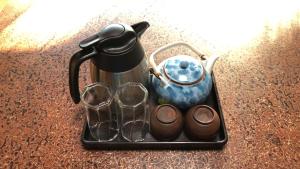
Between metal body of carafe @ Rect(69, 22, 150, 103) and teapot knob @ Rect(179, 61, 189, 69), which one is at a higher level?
metal body of carafe @ Rect(69, 22, 150, 103)

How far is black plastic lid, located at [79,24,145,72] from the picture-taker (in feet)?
2.06

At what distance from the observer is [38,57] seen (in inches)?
37.2

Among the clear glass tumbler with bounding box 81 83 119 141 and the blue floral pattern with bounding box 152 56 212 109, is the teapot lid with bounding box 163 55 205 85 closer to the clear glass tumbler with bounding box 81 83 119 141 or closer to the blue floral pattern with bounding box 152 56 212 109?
the blue floral pattern with bounding box 152 56 212 109

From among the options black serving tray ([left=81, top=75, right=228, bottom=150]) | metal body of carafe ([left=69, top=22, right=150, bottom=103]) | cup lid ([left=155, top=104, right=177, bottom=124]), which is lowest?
black serving tray ([left=81, top=75, right=228, bottom=150])

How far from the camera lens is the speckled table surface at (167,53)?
2.26 ft

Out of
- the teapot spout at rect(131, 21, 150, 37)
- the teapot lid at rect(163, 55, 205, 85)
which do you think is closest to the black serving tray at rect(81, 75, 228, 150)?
the teapot lid at rect(163, 55, 205, 85)

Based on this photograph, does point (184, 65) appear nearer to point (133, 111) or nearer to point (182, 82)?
point (182, 82)

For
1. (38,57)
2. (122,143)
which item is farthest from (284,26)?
Answer: (38,57)

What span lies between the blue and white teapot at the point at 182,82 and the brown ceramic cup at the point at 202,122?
0.04m

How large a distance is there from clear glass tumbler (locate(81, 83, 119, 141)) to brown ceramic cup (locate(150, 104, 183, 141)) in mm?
105

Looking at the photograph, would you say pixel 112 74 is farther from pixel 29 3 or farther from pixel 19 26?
pixel 29 3

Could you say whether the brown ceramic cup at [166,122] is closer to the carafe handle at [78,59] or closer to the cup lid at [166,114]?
the cup lid at [166,114]

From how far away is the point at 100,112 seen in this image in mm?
728

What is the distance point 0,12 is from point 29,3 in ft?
0.36
